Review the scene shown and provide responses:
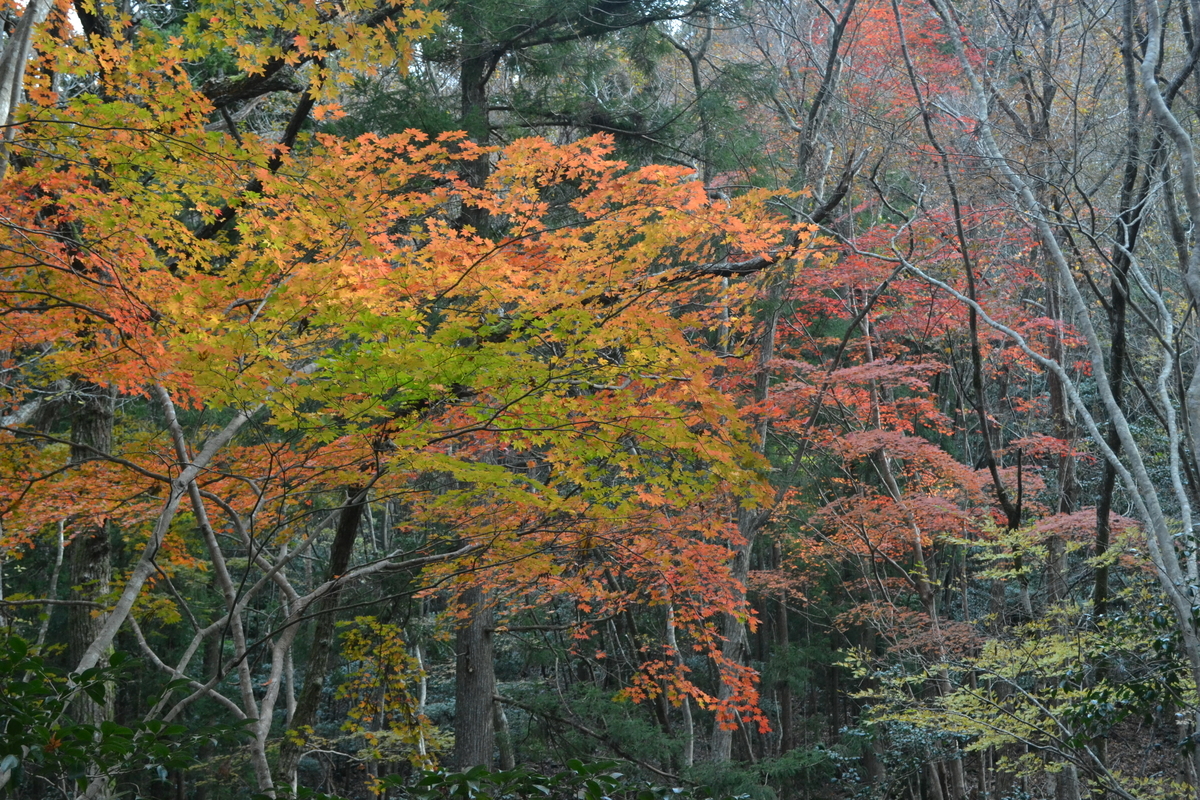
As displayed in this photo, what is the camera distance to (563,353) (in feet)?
18.2

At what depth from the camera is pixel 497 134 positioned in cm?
941

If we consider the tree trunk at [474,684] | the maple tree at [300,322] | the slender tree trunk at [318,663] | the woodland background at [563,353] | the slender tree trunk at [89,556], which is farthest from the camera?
the tree trunk at [474,684]

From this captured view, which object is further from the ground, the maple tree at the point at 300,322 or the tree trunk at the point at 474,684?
the maple tree at the point at 300,322

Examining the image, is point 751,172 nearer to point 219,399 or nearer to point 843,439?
point 843,439

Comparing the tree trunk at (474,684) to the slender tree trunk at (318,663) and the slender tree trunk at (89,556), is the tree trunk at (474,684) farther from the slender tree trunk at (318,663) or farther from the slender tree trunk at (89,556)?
the slender tree trunk at (89,556)

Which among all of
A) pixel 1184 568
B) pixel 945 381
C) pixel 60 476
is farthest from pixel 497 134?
pixel 945 381

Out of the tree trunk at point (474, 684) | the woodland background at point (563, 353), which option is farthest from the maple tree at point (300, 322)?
the tree trunk at point (474, 684)

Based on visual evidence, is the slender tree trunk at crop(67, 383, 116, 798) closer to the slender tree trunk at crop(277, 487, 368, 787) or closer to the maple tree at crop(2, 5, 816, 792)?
the maple tree at crop(2, 5, 816, 792)

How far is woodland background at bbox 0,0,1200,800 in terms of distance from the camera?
3.92 meters

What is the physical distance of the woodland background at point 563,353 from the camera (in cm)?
392

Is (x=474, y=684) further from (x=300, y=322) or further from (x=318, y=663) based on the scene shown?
(x=300, y=322)

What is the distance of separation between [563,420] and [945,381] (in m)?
11.6

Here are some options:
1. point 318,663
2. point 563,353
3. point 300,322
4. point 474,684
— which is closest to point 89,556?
point 318,663

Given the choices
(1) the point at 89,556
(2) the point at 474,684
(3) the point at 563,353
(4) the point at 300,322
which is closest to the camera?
(4) the point at 300,322
